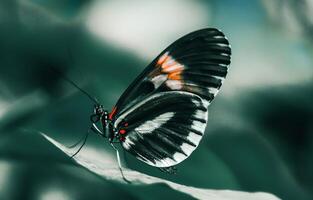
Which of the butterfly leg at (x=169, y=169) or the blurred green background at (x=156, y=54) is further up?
the blurred green background at (x=156, y=54)

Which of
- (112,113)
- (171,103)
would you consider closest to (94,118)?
(112,113)

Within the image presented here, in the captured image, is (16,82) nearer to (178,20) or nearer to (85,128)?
(85,128)

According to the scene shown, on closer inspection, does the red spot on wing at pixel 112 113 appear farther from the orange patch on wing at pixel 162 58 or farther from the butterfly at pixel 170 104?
the orange patch on wing at pixel 162 58

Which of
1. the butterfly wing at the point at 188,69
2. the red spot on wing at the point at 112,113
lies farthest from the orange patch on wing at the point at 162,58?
the red spot on wing at the point at 112,113

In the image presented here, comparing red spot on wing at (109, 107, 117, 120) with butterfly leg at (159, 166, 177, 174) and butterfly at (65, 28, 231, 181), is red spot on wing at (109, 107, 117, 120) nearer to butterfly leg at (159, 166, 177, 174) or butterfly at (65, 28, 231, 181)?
butterfly at (65, 28, 231, 181)

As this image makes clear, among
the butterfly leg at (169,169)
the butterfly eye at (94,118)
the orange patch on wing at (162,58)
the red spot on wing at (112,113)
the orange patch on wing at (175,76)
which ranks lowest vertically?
the butterfly leg at (169,169)

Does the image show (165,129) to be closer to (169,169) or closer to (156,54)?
(169,169)

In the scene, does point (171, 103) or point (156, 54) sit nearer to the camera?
point (171, 103)

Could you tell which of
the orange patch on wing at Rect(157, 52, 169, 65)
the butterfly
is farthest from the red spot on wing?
the orange patch on wing at Rect(157, 52, 169, 65)
